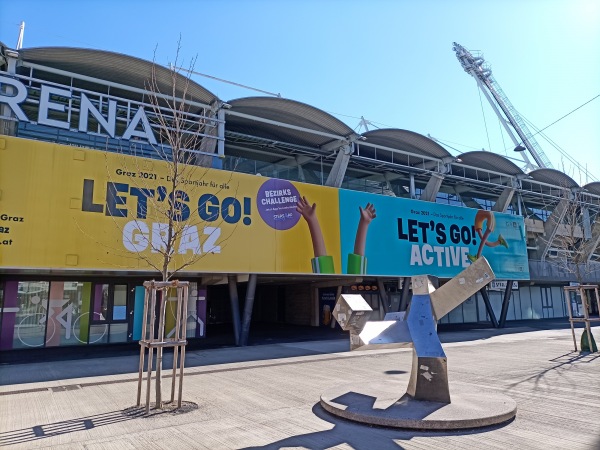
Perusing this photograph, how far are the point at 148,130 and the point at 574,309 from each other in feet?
122

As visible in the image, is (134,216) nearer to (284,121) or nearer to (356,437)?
(284,121)

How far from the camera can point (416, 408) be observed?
6555 mm

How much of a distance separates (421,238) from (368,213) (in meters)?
3.99

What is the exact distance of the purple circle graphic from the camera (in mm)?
18016

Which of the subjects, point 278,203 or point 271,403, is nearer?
point 271,403

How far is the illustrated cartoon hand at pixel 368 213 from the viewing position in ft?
68.1

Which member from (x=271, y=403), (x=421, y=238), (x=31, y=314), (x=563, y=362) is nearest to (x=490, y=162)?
(x=421, y=238)

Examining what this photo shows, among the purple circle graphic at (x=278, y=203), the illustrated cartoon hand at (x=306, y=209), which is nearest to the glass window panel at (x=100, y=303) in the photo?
the purple circle graphic at (x=278, y=203)

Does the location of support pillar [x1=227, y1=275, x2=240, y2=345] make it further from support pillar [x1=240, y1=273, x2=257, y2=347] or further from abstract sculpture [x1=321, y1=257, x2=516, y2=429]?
abstract sculpture [x1=321, y1=257, x2=516, y2=429]

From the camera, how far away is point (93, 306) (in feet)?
58.3

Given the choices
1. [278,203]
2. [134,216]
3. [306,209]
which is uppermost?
[278,203]

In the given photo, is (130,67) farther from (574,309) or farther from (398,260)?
(574,309)

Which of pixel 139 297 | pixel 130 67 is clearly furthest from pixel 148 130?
pixel 139 297

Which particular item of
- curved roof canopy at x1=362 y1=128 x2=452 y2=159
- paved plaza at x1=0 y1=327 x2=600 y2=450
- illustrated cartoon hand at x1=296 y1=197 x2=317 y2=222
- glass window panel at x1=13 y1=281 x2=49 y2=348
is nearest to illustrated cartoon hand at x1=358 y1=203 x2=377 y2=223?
illustrated cartoon hand at x1=296 y1=197 x2=317 y2=222
